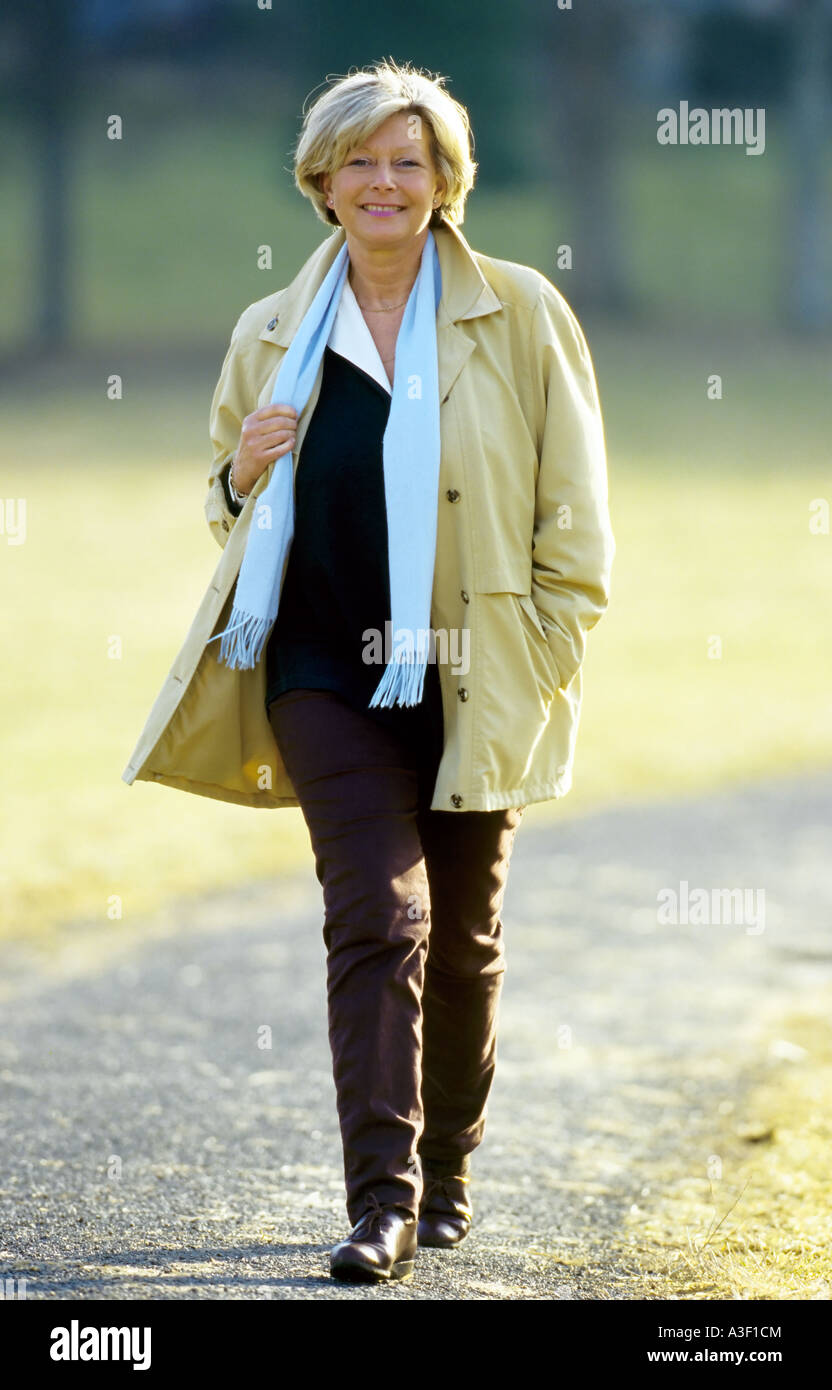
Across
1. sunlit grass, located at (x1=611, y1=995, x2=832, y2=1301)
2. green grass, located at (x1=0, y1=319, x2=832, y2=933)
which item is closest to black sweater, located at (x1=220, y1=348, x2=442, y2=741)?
sunlit grass, located at (x1=611, y1=995, x2=832, y2=1301)

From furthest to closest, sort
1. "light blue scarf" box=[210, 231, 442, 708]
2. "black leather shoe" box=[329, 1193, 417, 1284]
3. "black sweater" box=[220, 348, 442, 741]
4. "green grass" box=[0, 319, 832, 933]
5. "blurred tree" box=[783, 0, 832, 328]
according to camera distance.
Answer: "blurred tree" box=[783, 0, 832, 328]
"green grass" box=[0, 319, 832, 933]
"black sweater" box=[220, 348, 442, 741]
"light blue scarf" box=[210, 231, 442, 708]
"black leather shoe" box=[329, 1193, 417, 1284]

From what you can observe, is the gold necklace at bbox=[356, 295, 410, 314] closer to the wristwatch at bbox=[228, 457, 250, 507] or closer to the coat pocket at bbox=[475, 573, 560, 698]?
the wristwatch at bbox=[228, 457, 250, 507]

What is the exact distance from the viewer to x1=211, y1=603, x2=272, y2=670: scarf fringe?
12.2ft

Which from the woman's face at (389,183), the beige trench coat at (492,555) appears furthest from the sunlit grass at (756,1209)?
the woman's face at (389,183)

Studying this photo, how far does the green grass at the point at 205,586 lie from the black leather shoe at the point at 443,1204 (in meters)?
4.30

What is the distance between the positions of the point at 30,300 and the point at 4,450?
10.9 m

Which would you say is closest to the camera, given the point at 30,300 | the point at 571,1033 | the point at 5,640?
the point at 571,1033

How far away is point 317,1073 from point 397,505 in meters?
2.78

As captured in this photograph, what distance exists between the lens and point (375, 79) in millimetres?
3791

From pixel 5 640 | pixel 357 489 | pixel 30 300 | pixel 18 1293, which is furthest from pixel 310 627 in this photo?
pixel 30 300

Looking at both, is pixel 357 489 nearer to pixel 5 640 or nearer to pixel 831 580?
pixel 5 640

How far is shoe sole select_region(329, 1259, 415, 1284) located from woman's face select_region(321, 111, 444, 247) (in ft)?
5.85

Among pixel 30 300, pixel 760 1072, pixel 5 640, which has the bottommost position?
pixel 760 1072

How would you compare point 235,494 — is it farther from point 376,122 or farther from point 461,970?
point 461,970
